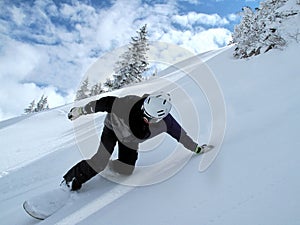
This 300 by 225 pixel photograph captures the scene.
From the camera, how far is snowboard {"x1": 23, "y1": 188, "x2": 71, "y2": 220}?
338 cm

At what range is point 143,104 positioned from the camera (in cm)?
374

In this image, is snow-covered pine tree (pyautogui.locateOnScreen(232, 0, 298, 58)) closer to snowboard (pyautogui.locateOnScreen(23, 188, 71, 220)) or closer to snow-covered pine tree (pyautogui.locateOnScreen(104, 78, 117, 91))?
snowboard (pyautogui.locateOnScreen(23, 188, 71, 220))

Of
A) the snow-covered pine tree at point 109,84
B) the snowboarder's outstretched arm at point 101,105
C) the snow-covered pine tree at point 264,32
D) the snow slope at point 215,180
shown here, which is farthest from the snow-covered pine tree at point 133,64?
the snowboarder's outstretched arm at point 101,105

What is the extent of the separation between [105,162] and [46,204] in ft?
3.23

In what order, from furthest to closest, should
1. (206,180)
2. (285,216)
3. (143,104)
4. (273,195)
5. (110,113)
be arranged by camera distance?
1. (110,113)
2. (143,104)
3. (206,180)
4. (273,195)
5. (285,216)

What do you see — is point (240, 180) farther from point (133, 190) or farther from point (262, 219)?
point (133, 190)

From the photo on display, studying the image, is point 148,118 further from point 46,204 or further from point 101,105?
point 46,204

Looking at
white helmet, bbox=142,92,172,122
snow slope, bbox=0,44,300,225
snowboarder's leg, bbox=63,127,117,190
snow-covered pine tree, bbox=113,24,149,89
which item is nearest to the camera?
snow slope, bbox=0,44,300,225

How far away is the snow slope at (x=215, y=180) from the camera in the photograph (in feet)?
7.42

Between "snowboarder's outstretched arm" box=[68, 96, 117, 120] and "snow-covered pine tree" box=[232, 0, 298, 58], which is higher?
"snow-covered pine tree" box=[232, 0, 298, 58]

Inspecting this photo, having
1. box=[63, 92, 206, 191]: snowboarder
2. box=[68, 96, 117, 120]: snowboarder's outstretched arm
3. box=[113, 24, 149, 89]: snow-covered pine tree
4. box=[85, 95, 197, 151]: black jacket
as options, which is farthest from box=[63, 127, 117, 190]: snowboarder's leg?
box=[113, 24, 149, 89]: snow-covered pine tree

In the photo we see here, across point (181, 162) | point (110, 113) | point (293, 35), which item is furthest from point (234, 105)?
point (293, 35)

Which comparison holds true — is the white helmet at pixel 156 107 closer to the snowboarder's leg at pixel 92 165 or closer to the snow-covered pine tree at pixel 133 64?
the snowboarder's leg at pixel 92 165

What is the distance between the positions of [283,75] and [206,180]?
5252 mm
